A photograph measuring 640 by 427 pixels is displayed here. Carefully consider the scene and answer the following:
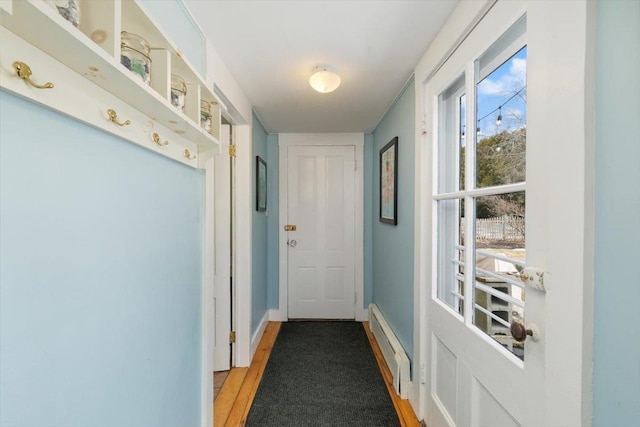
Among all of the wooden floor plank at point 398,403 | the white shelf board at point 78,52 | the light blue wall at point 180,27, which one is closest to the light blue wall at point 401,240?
the wooden floor plank at point 398,403

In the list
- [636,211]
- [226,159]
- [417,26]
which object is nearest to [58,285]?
[636,211]

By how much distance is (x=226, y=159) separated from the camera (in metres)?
2.31

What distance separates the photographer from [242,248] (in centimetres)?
230

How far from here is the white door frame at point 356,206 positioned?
326cm

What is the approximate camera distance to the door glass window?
0.93 metres

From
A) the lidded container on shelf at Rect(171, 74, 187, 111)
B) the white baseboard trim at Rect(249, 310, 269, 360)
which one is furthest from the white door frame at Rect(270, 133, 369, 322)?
the lidded container on shelf at Rect(171, 74, 187, 111)

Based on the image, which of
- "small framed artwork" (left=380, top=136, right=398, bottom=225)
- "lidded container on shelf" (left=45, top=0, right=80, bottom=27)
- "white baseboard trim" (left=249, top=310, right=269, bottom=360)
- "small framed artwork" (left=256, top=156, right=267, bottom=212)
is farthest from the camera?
"small framed artwork" (left=256, top=156, right=267, bottom=212)

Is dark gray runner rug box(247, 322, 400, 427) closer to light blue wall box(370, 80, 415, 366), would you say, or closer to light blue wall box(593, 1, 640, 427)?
light blue wall box(370, 80, 415, 366)

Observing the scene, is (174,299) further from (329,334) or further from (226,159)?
(329,334)

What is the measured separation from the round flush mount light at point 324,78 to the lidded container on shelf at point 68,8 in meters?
1.29

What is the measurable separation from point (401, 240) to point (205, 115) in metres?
1.51

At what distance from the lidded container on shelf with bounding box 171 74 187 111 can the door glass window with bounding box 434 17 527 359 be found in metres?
1.11

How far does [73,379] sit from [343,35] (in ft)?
5.35

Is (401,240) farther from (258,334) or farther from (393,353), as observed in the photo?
(258,334)
